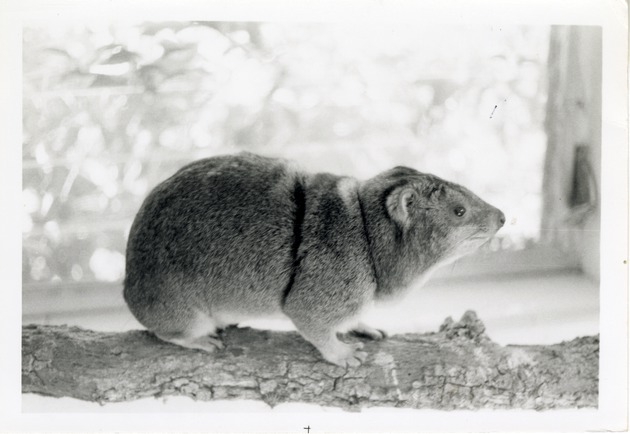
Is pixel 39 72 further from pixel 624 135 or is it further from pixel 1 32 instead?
pixel 624 135

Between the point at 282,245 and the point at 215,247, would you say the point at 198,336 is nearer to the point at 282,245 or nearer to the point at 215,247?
the point at 215,247

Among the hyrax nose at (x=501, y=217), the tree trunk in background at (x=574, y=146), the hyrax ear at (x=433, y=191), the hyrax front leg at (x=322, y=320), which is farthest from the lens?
the tree trunk in background at (x=574, y=146)

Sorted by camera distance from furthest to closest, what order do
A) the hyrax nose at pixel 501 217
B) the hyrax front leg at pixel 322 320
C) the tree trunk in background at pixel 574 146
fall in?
the tree trunk in background at pixel 574 146 → the hyrax nose at pixel 501 217 → the hyrax front leg at pixel 322 320

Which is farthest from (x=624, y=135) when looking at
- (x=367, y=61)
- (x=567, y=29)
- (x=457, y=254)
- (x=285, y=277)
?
(x=285, y=277)

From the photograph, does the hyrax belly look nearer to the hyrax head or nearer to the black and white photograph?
the black and white photograph

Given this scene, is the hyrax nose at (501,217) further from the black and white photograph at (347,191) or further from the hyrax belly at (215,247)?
the hyrax belly at (215,247)

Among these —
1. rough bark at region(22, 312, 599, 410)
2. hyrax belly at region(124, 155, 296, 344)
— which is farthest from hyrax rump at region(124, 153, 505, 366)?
rough bark at region(22, 312, 599, 410)

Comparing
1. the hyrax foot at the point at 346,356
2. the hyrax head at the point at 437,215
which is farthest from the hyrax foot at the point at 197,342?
the hyrax head at the point at 437,215

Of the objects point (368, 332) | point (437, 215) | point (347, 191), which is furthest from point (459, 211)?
point (368, 332)
